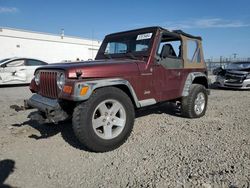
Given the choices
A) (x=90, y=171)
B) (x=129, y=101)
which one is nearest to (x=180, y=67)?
(x=129, y=101)

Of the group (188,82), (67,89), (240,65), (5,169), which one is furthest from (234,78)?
(5,169)

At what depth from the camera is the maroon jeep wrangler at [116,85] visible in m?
3.65

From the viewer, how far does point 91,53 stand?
1209 inches

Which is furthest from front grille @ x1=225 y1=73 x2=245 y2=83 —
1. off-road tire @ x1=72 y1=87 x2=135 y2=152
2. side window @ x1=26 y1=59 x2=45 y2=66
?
side window @ x1=26 y1=59 x2=45 y2=66

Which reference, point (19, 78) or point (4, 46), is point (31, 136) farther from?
point (4, 46)

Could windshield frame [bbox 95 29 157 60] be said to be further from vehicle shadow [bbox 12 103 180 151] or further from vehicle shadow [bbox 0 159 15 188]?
vehicle shadow [bbox 0 159 15 188]

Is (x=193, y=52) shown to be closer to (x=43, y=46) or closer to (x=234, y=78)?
(x=234, y=78)

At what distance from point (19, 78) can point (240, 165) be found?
39.5 feet

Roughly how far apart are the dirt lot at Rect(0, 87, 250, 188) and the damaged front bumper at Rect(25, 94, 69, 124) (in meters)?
0.56

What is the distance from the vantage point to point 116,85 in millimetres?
4094

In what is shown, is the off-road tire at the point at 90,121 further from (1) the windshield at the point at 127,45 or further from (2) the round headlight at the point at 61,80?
(1) the windshield at the point at 127,45

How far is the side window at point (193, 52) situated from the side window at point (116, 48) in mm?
1621

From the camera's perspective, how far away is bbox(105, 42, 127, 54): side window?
530 centimetres

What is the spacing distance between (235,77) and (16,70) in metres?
11.1
